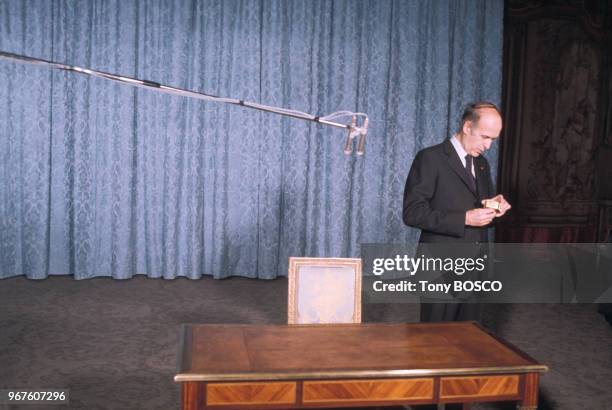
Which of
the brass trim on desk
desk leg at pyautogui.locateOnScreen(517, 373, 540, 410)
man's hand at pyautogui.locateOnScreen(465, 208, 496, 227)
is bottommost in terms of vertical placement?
desk leg at pyautogui.locateOnScreen(517, 373, 540, 410)

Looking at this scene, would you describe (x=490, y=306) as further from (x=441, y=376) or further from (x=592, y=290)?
(x=441, y=376)

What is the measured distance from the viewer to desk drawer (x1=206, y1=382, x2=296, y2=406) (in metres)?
1.99

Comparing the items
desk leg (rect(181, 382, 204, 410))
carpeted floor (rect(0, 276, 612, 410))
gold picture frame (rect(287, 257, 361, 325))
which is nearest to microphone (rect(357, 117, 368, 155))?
desk leg (rect(181, 382, 204, 410))

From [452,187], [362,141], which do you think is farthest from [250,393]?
[452,187]

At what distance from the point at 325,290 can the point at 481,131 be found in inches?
39.0

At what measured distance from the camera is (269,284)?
6.02m

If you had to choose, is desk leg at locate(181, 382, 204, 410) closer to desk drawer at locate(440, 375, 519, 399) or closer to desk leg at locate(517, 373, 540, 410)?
desk drawer at locate(440, 375, 519, 399)

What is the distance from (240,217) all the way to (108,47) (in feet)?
6.10

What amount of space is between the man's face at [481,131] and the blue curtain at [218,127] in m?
3.07

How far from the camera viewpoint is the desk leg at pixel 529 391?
2.16 meters

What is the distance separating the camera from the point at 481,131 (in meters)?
3.01

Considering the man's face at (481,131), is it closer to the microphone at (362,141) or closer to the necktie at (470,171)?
the necktie at (470,171)

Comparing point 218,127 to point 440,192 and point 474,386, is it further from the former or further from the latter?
point 474,386

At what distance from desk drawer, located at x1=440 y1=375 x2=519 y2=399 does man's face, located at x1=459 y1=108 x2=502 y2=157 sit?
1.23 m
